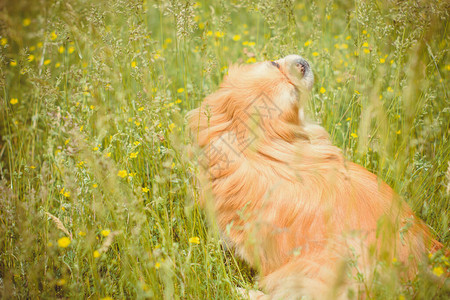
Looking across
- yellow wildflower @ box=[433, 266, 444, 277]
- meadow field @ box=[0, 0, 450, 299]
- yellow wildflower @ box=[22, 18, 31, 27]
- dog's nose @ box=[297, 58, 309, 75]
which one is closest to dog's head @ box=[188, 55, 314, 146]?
dog's nose @ box=[297, 58, 309, 75]

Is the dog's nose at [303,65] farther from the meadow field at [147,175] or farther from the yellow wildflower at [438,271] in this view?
the yellow wildflower at [438,271]

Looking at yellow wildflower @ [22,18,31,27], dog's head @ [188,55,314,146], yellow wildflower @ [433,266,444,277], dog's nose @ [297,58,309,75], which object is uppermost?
yellow wildflower @ [22,18,31,27]

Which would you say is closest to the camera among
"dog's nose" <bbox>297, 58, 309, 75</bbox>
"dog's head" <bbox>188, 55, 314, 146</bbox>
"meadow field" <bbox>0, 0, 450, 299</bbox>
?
"meadow field" <bbox>0, 0, 450, 299</bbox>

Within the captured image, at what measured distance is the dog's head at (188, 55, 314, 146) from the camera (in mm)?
1823

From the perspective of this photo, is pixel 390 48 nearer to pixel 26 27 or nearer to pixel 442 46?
pixel 442 46

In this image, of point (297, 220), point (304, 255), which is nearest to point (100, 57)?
point (297, 220)

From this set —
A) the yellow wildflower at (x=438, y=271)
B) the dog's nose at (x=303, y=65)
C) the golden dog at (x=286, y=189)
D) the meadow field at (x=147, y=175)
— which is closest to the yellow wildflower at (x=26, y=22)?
the meadow field at (x=147, y=175)

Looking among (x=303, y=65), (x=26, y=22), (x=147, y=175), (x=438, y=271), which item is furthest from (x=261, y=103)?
(x=26, y=22)

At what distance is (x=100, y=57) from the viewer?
2.05 metres

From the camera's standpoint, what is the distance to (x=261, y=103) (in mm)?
1814

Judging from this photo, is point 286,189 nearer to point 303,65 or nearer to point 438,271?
point 438,271

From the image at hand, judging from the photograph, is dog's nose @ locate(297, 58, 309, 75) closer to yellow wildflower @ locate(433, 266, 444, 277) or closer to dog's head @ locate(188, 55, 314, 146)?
dog's head @ locate(188, 55, 314, 146)

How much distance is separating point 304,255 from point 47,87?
1452 millimetres

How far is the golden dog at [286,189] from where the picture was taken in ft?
5.01
